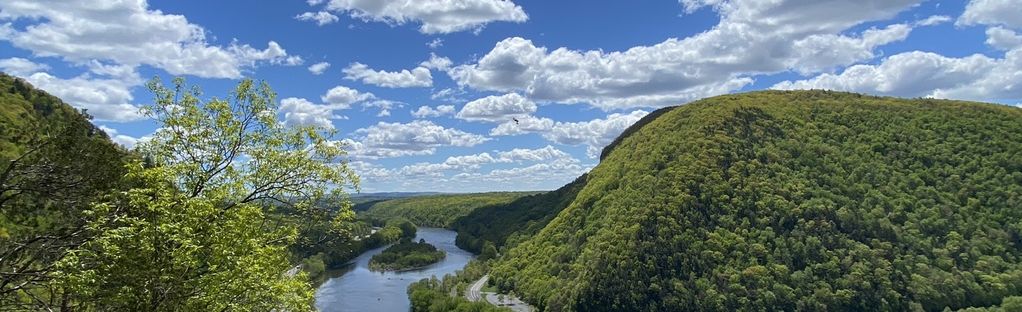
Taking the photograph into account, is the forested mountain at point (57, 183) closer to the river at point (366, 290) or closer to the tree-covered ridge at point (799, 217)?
the river at point (366, 290)

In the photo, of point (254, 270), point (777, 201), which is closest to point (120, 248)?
point (254, 270)

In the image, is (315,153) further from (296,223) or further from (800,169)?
(800,169)

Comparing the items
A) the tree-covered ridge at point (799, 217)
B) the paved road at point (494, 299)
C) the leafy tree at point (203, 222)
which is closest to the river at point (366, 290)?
the paved road at point (494, 299)

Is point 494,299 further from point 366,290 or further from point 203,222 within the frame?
point 203,222

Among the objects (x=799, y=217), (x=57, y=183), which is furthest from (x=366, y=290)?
(x=57, y=183)

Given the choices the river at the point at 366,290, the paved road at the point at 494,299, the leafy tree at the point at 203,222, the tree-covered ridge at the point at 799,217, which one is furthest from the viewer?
the paved road at the point at 494,299

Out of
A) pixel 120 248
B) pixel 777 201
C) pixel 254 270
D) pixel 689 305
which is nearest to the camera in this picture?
pixel 120 248

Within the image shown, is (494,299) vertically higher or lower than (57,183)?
lower

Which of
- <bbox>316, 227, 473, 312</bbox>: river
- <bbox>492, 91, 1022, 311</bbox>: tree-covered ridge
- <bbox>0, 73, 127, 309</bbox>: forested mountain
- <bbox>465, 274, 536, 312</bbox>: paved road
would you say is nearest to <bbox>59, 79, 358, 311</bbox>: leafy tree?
<bbox>0, 73, 127, 309</bbox>: forested mountain
